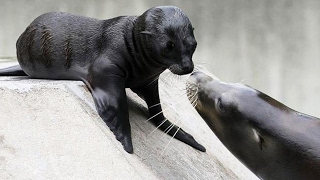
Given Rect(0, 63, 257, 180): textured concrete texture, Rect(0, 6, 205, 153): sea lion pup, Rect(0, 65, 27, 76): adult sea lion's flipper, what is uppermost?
Rect(0, 6, 205, 153): sea lion pup

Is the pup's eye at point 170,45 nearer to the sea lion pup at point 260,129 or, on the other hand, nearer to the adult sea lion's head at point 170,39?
the adult sea lion's head at point 170,39

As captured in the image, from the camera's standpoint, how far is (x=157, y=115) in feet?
10.7

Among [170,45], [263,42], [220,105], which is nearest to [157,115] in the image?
[220,105]

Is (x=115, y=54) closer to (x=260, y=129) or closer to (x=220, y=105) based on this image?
(x=220, y=105)

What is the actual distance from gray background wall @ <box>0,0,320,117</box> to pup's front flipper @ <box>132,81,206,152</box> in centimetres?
369

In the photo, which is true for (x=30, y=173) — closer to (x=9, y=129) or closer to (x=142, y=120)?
(x=9, y=129)

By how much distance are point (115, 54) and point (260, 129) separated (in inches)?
28.6

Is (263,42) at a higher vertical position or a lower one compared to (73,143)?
lower

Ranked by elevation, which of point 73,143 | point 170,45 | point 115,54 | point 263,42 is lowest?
point 263,42

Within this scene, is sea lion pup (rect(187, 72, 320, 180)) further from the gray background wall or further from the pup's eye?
the gray background wall

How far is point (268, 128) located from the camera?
2.96 metres

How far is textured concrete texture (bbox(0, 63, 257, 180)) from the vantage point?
256cm

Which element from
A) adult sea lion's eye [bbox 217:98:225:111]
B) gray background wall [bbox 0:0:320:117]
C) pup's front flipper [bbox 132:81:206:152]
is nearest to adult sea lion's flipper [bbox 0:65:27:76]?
pup's front flipper [bbox 132:81:206:152]

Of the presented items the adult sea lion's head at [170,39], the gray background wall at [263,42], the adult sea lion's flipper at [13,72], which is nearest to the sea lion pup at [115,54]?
the adult sea lion's head at [170,39]
